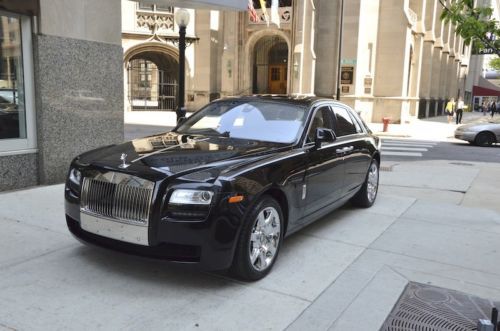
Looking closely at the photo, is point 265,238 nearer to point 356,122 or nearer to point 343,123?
point 343,123

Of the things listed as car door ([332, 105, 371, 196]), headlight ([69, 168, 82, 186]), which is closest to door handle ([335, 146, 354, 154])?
car door ([332, 105, 371, 196])

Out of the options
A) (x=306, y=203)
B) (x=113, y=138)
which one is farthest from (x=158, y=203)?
(x=113, y=138)

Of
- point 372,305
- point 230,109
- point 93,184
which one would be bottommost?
point 372,305

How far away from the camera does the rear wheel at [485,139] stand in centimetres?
1905

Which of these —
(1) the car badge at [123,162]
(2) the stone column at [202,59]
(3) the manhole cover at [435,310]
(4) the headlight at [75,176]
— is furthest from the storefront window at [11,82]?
(2) the stone column at [202,59]

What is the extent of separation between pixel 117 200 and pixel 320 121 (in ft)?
8.91

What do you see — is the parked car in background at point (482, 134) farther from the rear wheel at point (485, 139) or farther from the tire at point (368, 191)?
the tire at point (368, 191)

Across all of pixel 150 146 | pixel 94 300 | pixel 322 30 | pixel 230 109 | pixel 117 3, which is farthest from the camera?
pixel 322 30

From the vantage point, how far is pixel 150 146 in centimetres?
485

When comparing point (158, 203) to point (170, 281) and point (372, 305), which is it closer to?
point (170, 281)

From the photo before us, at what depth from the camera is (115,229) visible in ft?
13.0

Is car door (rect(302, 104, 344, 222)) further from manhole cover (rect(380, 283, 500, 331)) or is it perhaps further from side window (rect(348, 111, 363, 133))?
manhole cover (rect(380, 283, 500, 331))

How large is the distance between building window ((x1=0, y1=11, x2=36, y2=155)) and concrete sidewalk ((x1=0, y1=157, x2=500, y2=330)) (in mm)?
951

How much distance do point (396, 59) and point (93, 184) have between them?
27951mm
